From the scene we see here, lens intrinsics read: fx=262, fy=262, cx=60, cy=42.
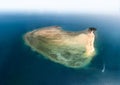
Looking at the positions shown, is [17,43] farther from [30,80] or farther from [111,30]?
[111,30]

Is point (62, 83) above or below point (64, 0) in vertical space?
below

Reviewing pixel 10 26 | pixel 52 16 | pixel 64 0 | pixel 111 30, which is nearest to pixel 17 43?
pixel 10 26

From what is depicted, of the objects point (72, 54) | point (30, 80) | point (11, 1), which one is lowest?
point (30, 80)
